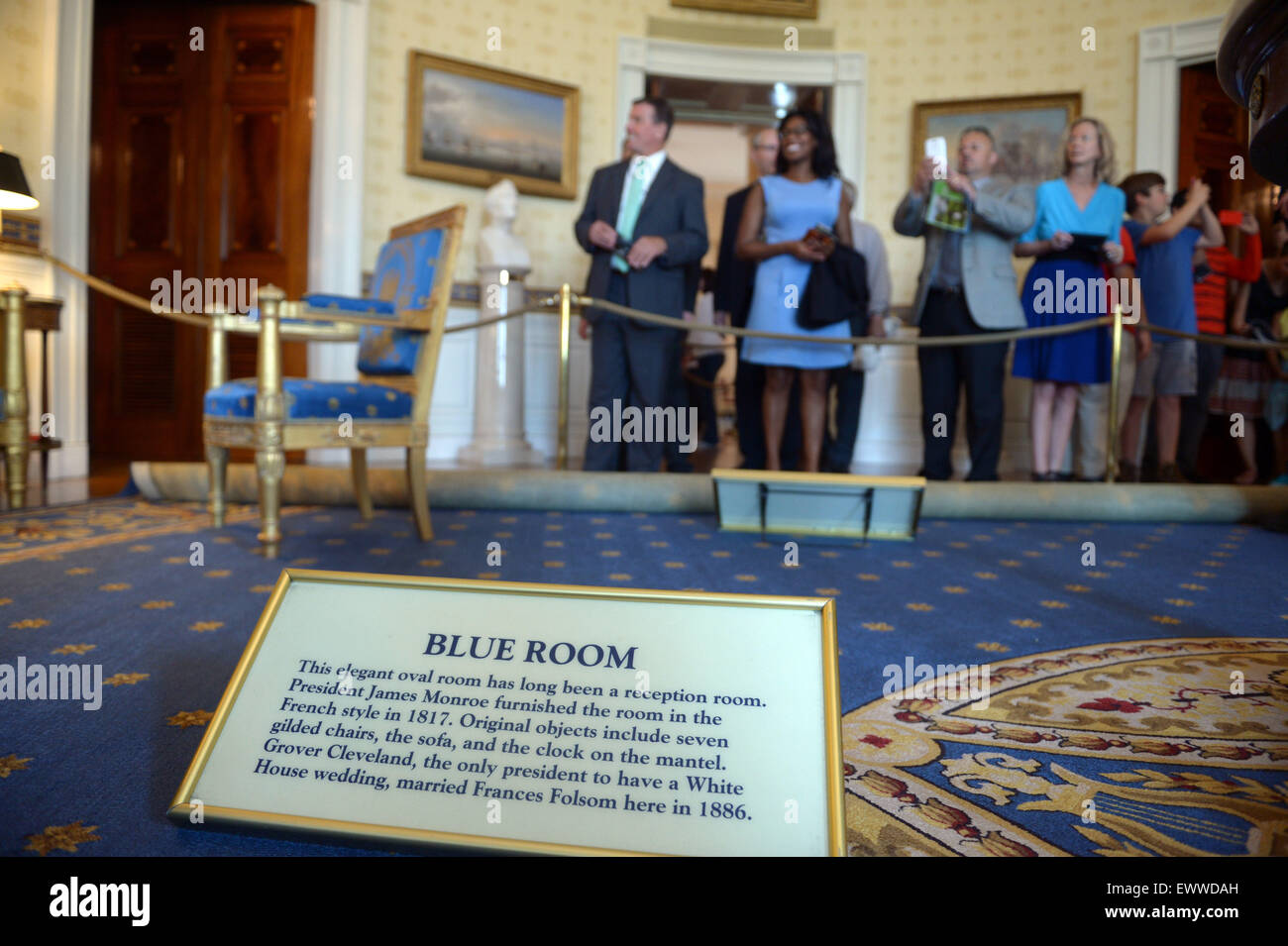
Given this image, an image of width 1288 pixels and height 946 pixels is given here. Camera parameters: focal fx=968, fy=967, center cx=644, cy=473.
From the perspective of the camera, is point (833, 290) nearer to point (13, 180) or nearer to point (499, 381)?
point (499, 381)

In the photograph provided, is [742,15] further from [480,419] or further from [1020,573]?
[1020,573]

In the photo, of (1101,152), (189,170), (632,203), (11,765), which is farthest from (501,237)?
(11,765)

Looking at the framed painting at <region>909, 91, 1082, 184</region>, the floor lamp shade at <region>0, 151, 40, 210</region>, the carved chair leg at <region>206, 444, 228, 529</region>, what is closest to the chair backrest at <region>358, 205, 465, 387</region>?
the carved chair leg at <region>206, 444, 228, 529</region>

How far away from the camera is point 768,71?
305 inches

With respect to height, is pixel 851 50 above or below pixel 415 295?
above

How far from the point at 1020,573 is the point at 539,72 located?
5.79 m

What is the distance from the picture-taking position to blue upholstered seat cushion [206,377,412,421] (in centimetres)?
331

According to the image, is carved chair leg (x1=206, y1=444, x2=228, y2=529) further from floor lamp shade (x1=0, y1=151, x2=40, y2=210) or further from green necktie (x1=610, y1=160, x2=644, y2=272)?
green necktie (x1=610, y1=160, x2=644, y2=272)

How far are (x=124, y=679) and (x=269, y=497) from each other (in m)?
1.49

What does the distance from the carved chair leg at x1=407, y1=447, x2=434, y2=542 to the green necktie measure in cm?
203

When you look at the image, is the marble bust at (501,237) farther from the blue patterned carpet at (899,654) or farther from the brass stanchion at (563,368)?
the blue patterned carpet at (899,654)

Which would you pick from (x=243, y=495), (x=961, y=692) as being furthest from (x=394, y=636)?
(x=243, y=495)
